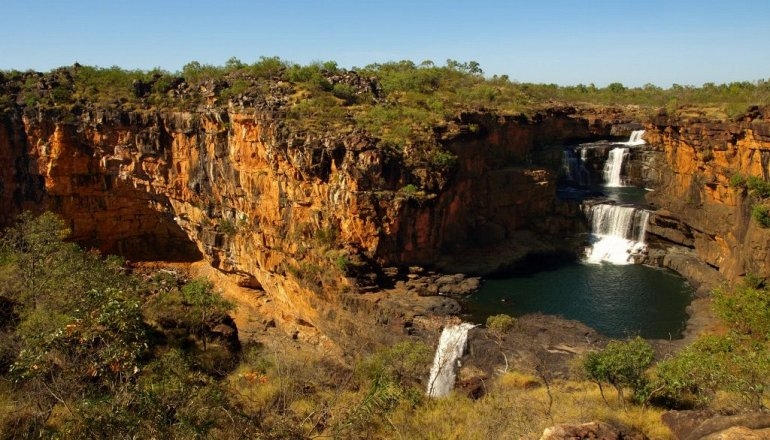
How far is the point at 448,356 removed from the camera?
24812 mm

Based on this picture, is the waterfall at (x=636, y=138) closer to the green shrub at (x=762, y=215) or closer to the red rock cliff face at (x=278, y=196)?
the red rock cliff face at (x=278, y=196)

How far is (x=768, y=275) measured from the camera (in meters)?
27.1

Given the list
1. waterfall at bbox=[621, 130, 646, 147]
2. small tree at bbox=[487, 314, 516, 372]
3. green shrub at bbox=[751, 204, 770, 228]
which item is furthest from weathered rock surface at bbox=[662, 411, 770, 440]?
waterfall at bbox=[621, 130, 646, 147]

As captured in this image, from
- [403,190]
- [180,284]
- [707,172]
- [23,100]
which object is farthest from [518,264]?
[23,100]

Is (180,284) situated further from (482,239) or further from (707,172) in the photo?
(707,172)

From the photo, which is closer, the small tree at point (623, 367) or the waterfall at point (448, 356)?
the small tree at point (623, 367)

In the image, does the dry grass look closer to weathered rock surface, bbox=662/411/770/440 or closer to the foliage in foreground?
the foliage in foreground

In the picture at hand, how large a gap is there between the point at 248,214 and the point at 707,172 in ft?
90.4

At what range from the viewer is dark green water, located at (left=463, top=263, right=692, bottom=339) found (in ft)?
91.4

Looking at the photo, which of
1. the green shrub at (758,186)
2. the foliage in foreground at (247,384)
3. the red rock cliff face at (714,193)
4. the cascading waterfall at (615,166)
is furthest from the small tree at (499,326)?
the cascading waterfall at (615,166)

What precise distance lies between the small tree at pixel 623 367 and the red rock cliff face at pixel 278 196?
50.5 feet

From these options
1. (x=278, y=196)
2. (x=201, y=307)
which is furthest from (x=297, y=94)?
(x=201, y=307)

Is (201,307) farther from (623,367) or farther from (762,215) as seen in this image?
(762,215)

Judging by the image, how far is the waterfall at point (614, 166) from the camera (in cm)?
4588
